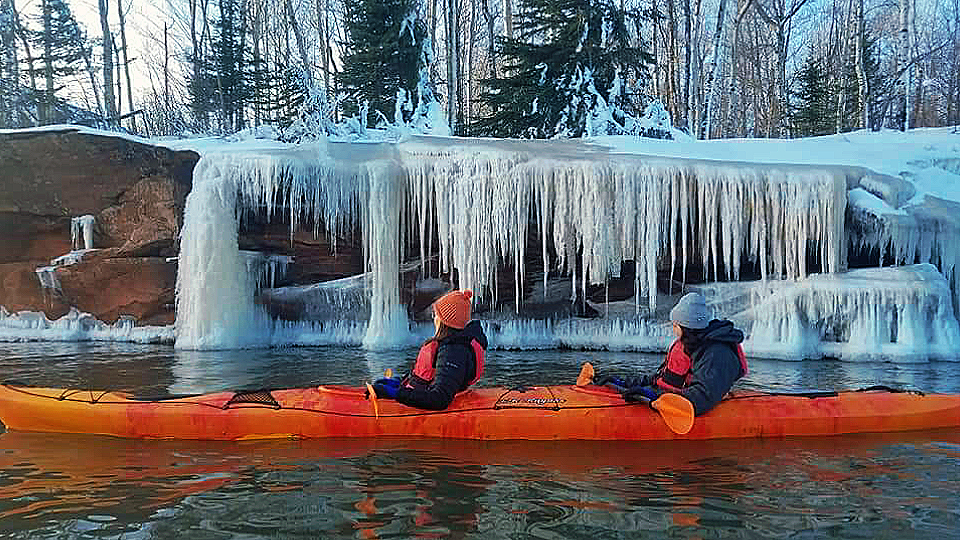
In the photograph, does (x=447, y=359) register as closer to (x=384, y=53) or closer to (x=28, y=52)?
(x=384, y=53)

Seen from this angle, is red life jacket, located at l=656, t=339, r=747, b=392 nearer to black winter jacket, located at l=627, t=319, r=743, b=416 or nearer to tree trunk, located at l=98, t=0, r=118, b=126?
black winter jacket, located at l=627, t=319, r=743, b=416

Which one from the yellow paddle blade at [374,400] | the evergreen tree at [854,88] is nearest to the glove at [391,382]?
the yellow paddle blade at [374,400]

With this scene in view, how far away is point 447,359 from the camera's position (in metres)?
5.58

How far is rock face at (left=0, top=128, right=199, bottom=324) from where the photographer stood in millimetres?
12070

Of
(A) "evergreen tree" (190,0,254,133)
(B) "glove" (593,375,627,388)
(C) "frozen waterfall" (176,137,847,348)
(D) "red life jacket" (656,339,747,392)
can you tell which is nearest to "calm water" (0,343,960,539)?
(D) "red life jacket" (656,339,747,392)

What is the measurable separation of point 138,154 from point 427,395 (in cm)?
848

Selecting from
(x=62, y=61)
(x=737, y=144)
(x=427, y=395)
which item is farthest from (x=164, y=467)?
(x=62, y=61)

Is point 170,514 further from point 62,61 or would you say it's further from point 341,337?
point 62,61

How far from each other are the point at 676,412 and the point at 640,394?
0.36 m

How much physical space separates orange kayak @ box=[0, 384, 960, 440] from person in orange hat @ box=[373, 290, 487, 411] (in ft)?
0.35

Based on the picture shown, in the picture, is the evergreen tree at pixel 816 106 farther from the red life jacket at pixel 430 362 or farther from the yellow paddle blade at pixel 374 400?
the yellow paddle blade at pixel 374 400

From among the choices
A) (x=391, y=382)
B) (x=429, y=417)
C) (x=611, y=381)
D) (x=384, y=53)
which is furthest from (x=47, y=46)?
(x=611, y=381)

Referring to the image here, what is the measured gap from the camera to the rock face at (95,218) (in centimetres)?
1207

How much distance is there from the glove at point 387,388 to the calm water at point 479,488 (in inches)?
15.3
